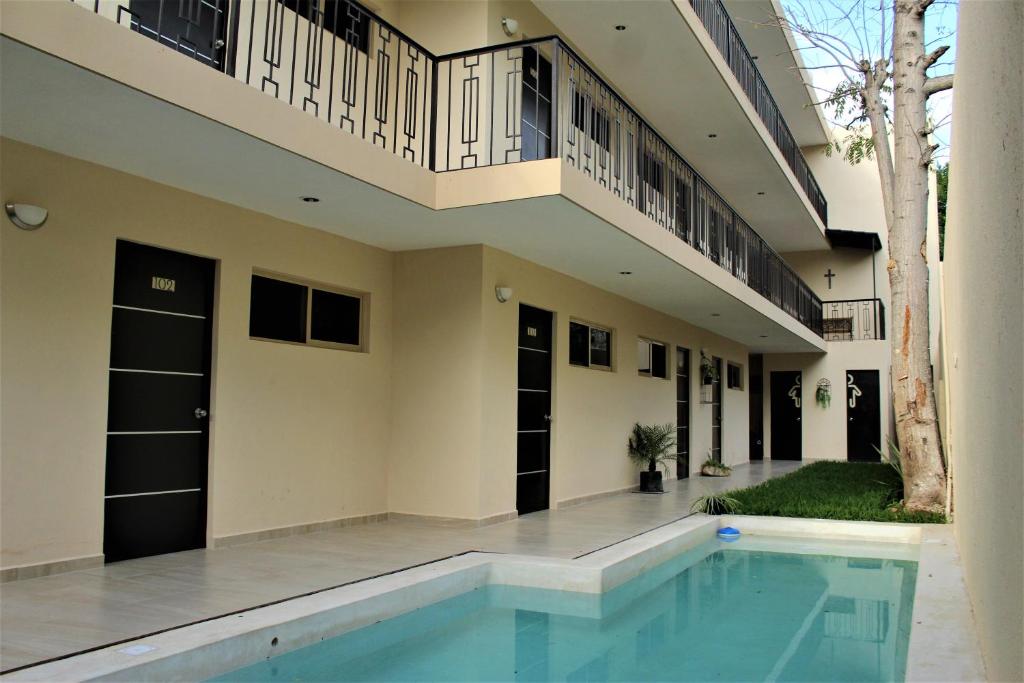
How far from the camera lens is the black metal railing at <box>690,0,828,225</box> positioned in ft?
40.1

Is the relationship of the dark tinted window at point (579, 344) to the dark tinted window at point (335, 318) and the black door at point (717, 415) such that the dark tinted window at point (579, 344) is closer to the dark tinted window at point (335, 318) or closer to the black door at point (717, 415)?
the dark tinted window at point (335, 318)

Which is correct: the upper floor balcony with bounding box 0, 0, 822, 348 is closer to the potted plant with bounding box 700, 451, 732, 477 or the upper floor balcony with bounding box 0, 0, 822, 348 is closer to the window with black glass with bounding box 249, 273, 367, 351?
the window with black glass with bounding box 249, 273, 367, 351

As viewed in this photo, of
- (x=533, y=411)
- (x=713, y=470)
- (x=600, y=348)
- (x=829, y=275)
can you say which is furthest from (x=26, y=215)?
(x=829, y=275)

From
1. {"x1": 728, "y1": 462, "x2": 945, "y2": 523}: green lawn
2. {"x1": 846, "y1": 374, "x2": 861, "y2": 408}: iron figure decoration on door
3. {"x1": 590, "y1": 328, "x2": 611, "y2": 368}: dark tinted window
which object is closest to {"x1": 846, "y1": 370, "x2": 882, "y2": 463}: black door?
{"x1": 846, "y1": 374, "x2": 861, "y2": 408}: iron figure decoration on door

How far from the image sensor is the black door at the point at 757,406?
2294cm

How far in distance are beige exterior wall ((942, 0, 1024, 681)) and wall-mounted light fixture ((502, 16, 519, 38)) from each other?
5813 mm

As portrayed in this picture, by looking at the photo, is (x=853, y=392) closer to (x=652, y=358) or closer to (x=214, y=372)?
(x=652, y=358)

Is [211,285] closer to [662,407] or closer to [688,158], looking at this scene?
[662,407]

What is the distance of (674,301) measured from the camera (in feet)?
43.0

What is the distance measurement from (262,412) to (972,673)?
19.1 ft

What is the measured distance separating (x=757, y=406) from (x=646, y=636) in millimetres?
18710

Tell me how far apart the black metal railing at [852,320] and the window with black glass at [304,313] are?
17100 mm

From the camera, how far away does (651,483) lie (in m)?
12.7

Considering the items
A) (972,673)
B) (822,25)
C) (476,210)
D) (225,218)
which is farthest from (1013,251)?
(822,25)
